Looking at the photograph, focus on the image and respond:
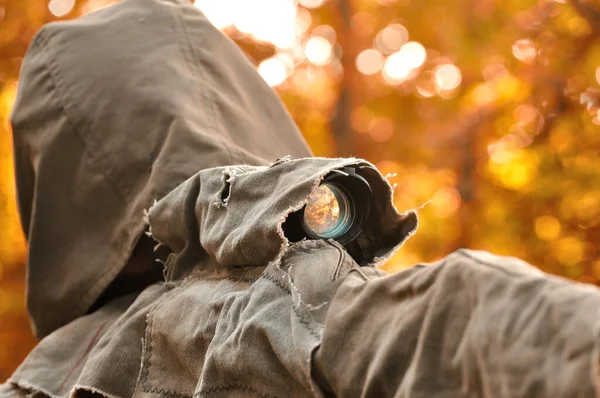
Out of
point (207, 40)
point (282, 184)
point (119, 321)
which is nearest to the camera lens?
point (282, 184)

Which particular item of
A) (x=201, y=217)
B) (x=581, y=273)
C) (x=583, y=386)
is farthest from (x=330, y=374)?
(x=581, y=273)

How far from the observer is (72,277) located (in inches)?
70.3

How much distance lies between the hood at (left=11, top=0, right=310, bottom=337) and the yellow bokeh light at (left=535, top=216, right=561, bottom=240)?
2158 mm

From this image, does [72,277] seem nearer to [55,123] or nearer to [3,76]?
[55,123]

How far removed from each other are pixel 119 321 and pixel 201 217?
27 centimetres

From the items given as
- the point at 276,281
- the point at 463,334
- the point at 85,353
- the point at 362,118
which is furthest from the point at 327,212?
the point at 362,118

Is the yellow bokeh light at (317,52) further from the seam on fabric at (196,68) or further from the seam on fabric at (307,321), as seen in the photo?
the seam on fabric at (307,321)

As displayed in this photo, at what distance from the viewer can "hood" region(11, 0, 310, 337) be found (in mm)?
1697

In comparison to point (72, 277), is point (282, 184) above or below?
above

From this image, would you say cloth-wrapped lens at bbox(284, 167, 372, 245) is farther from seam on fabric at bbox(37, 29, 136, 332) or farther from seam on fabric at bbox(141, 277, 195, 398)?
seam on fabric at bbox(37, 29, 136, 332)

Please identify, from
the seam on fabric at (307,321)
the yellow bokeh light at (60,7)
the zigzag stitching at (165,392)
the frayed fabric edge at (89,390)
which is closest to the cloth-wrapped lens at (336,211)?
the seam on fabric at (307,321)

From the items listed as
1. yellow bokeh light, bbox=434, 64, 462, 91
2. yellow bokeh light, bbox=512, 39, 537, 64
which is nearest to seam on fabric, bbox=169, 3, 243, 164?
yellow bokeh light, bbox=512, 39, 537, 64

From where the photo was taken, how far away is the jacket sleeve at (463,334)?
67cm

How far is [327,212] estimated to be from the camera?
1.19m
